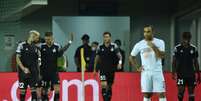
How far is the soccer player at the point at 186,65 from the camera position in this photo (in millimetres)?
14984

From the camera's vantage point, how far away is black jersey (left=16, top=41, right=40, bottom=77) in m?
14.6

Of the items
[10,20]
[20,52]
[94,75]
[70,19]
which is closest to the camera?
[20,52]

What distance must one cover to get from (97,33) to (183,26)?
122 inches

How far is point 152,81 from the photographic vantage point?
1280 centimetres

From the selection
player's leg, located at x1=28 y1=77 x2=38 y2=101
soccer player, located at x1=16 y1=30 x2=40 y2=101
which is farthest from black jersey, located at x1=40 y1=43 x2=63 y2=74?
player's leg, located at x1=28 y1=77 x2=38 y2=101

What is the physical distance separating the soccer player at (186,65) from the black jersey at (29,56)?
353 centimetres

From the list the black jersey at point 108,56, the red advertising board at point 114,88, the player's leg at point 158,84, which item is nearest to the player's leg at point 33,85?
the red advertising board at point 114,88

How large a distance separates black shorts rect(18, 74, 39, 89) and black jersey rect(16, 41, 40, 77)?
0.25 ft

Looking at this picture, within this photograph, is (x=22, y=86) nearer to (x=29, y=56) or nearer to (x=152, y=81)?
(x=29, y=56)

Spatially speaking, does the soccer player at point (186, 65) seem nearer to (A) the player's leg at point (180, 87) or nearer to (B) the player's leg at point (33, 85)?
(A) the player's leg at point (180, 87)

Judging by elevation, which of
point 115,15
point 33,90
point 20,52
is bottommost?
point 33,90

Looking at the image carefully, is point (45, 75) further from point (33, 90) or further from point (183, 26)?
point (183, 26)

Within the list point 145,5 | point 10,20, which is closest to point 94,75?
point 10,20

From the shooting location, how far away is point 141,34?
21000mm
